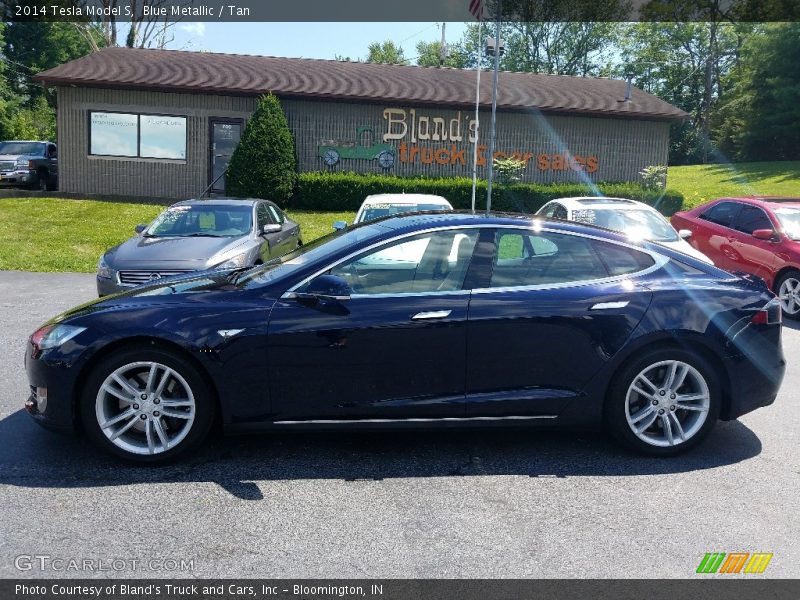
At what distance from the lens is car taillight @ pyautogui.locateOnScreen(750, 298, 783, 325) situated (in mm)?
5012

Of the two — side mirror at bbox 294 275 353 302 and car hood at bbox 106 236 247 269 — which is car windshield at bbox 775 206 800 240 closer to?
car hood at bbox 106 236 247 269

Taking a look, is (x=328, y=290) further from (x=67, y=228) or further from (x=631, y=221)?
(x=67, y=228)

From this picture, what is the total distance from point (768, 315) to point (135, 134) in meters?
21.3

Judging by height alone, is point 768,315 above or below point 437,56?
Answer: below

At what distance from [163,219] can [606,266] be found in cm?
723

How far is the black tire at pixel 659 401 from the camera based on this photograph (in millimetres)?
4816

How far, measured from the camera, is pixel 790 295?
10117 millimetres

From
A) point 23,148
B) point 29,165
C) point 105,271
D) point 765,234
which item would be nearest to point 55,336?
point 105,271

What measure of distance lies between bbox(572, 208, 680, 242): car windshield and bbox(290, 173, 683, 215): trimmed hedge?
10803 millimetres

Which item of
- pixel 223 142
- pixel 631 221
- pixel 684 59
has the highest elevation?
pixel 684 59

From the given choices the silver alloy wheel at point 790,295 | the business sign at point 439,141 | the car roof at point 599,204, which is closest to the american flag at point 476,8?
the business sign at point 439,141

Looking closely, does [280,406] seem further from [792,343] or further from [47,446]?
[792,343]

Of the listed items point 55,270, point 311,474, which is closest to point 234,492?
point 311,474

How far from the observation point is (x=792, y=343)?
8672 mm
